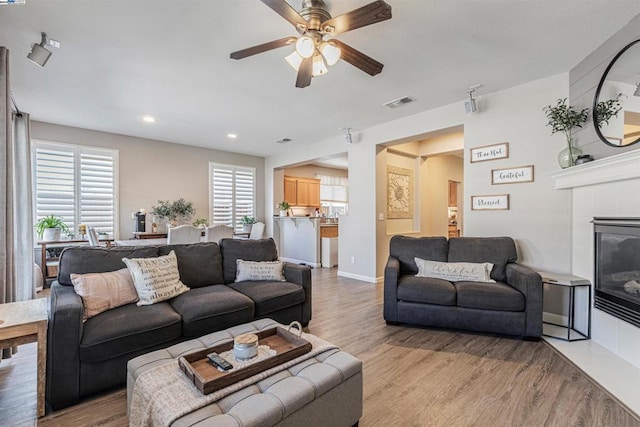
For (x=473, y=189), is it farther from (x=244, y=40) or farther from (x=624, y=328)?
(x=244, y=40)

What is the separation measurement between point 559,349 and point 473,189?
1.99 m

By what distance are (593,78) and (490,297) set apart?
230 cm

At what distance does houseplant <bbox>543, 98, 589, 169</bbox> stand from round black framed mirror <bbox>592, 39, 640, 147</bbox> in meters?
0.13

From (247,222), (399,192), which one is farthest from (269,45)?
(247,222)

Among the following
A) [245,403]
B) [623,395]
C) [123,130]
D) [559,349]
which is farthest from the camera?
[123,130]

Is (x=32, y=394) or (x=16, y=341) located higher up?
(x=16, y=341)

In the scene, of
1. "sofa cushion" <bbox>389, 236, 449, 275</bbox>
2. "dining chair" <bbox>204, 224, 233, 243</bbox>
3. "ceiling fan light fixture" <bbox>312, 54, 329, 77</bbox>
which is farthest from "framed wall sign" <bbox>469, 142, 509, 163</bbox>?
"dining chair" <bbox>204, 224, 233, 243</bbox>

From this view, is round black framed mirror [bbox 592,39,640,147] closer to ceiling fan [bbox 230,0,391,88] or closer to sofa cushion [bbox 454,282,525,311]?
sofa cushion [bbox 454,282,525,311]

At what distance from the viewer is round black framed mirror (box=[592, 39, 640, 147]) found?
7.61 feet

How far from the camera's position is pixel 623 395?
6.32 feet

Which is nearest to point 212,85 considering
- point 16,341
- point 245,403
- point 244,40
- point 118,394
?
point 244,40

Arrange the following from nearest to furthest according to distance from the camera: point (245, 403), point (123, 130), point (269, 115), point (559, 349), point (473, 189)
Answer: point (245, 403)
point (559, 349)
point (473, 189)
point (269, 115)
point (123, 130)

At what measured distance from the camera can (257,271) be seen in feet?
10.3

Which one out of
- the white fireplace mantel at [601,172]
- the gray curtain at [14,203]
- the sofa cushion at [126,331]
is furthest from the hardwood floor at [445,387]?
the white fireplace mantel at [601,172]
